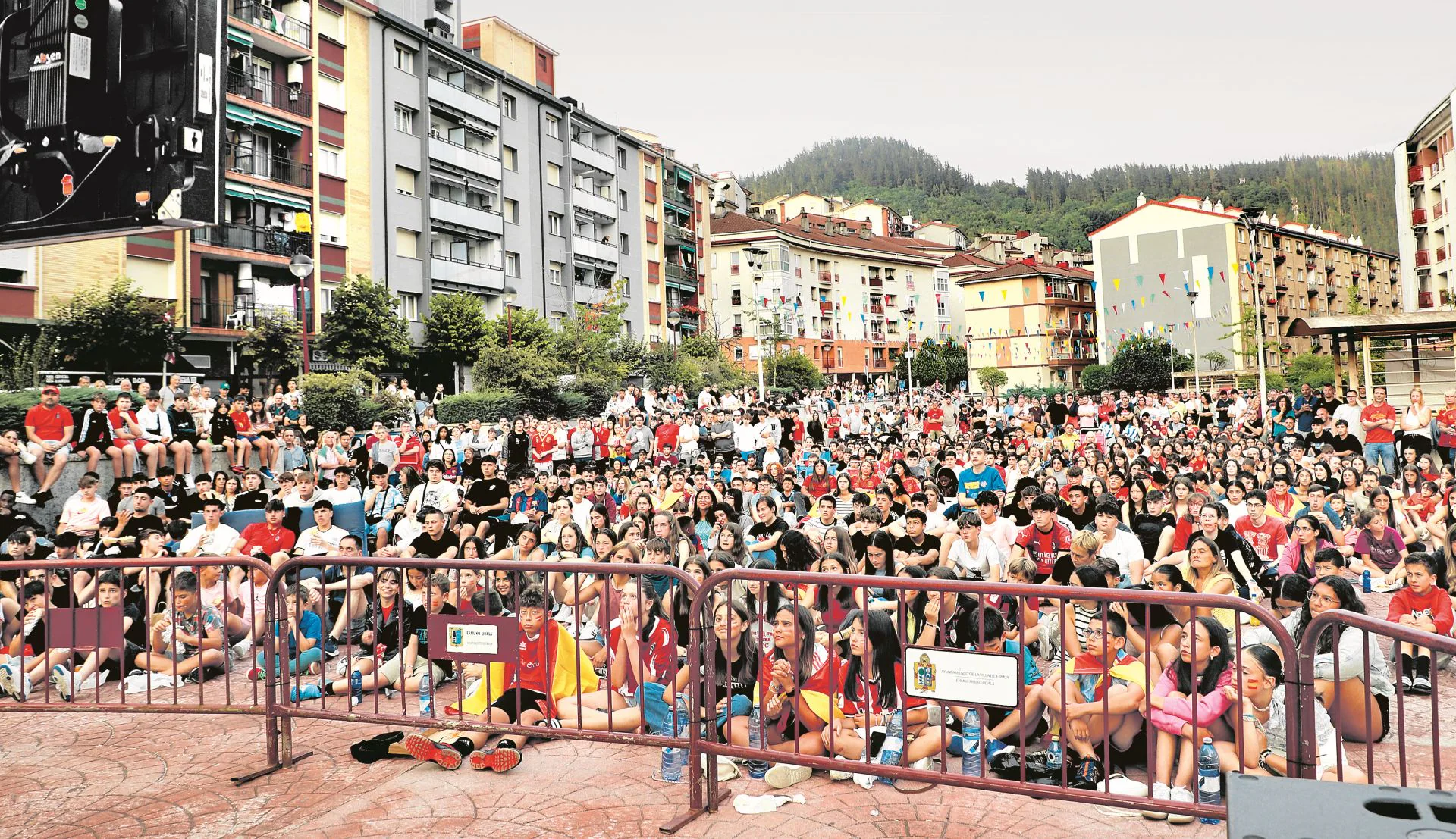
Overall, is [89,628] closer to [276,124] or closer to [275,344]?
[275,344]

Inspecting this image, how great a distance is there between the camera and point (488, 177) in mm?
45969

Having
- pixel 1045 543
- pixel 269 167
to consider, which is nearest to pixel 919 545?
pixel 1045 543

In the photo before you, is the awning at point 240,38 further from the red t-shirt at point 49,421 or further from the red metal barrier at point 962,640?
the red metal barrier at point 962,640

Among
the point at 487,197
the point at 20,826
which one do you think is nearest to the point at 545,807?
the point at 20,826

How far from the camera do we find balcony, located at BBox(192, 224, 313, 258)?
32562 millimetres

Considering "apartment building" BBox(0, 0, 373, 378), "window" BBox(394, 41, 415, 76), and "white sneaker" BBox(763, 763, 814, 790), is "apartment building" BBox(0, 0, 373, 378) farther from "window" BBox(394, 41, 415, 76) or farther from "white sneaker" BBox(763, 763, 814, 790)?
"white sneaker" BBox(763, 763, 814, 790)

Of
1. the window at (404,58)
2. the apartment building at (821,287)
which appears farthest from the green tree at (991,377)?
the window at (404,58)

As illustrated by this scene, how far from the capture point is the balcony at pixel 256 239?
32.6m

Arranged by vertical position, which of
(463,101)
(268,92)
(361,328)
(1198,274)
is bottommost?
(361,328)

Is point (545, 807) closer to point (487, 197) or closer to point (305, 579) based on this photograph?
point (305, 579)

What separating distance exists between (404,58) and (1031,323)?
2079 inches

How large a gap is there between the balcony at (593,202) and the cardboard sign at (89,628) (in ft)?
159

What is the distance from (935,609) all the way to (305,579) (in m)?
5.26

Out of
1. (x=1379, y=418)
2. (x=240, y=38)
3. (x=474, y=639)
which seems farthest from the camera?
(x=240, y=38)
